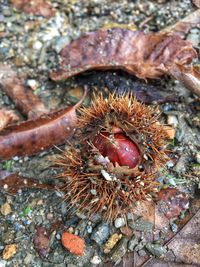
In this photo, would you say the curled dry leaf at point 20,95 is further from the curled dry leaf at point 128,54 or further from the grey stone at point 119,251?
the grey stone at point 119,251

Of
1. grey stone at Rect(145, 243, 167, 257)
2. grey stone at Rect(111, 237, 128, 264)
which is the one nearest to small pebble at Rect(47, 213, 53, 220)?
grey stone at Rect(111, 237, 128, 264)

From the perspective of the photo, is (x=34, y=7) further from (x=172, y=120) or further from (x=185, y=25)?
(x=172, y=120)

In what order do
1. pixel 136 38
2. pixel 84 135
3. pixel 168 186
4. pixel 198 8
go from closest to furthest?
pixel 84 135 < pixel 168 186 < pixel 136 38 < pixel 198 8

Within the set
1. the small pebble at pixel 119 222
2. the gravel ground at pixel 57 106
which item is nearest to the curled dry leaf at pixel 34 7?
the gravel ground at pixel 57 106

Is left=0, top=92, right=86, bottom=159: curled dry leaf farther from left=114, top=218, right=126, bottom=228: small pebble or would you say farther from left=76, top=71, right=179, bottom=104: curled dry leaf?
left=114, top=218, right=126, bottom=228: small pebble

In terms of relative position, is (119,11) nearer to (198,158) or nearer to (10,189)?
(198,158)

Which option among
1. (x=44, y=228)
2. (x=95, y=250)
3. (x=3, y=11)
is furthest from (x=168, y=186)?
(x=3, y=11)

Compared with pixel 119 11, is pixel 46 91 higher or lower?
lower

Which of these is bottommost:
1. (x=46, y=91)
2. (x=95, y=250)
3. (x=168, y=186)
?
(x=95, y=250)
